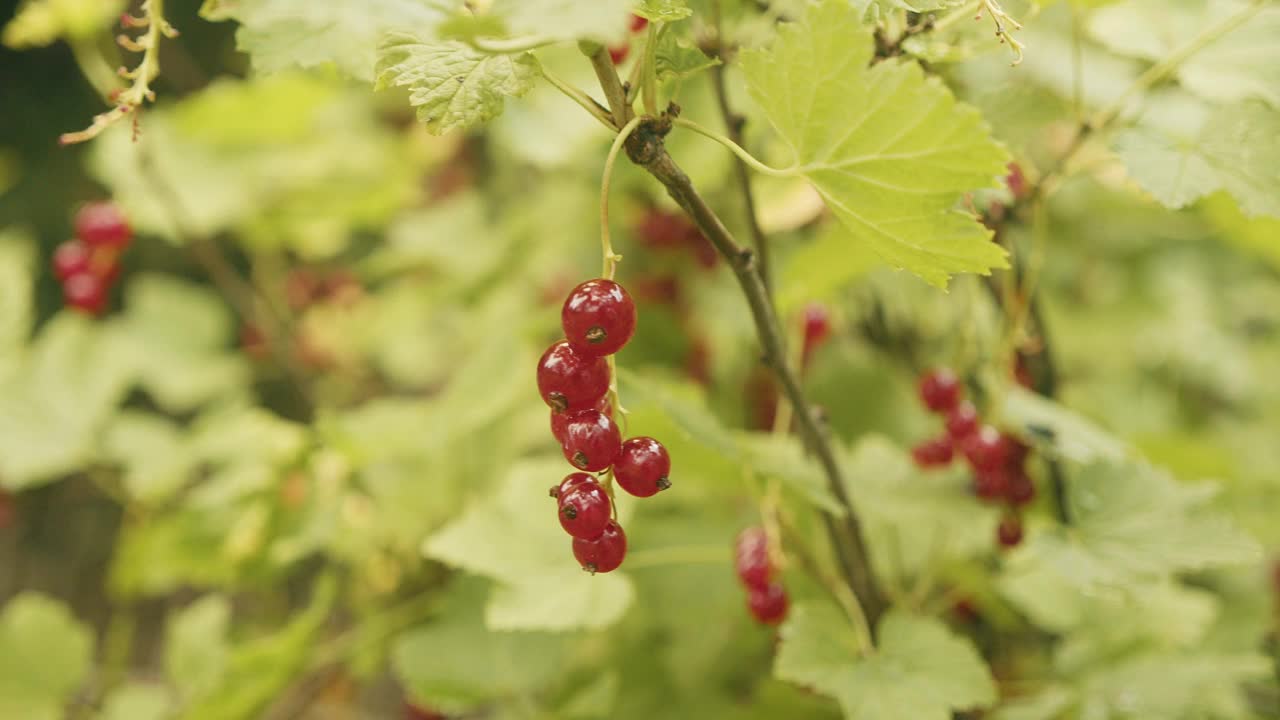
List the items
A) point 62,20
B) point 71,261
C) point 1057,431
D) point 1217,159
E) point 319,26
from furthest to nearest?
point 71,261
point 62,20
point 1057,431
point 1217,159
point 319,26

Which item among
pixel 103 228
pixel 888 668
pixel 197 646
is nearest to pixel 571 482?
pixel 888 668

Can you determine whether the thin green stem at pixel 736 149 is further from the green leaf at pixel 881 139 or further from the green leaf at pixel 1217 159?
the green leaf at pixel 1217 159

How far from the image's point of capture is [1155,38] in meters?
0.89

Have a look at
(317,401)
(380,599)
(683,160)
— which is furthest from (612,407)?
(317,401)

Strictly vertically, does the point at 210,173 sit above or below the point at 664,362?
above

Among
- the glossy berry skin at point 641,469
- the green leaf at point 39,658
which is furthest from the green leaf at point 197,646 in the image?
the glossy berry skin at point 641,469

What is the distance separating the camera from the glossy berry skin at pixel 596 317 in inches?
19.1

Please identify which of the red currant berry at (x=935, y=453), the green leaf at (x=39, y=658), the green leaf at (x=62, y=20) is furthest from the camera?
the green leaf at (x=39, y=658)

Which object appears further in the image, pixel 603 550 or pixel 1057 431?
pixel 1057 431

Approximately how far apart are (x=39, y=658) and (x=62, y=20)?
88cm

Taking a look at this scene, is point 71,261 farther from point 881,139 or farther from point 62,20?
point 881,139

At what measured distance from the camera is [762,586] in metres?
0.77

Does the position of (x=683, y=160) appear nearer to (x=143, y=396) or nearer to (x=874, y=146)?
(x=874, y=146)

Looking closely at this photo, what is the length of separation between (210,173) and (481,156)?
0.81m
